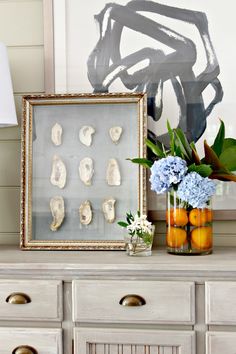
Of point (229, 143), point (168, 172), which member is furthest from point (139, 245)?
point (229, 143)

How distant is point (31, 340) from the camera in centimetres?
192

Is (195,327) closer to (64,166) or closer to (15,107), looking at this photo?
(64,166)

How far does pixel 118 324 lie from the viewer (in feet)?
6.17

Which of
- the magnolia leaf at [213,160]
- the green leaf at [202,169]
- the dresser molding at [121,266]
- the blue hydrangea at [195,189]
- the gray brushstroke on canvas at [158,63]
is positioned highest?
the gray brushstroke on canvas at [158,63]

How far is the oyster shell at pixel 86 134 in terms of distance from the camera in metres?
2.27

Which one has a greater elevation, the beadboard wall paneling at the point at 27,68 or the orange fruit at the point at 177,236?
the beadboard wall paneling at the point at 27,68

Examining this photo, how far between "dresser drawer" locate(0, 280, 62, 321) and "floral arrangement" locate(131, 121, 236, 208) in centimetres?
47

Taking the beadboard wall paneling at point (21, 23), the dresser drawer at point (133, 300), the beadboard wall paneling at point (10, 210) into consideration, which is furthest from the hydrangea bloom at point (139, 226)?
the beadboard wall paneling at point (21, 23)

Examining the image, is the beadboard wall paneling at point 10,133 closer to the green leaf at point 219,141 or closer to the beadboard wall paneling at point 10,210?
the beadboard wall paneling at point 10,210

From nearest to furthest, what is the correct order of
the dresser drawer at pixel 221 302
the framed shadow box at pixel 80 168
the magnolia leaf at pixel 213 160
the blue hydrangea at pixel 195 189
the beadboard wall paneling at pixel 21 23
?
the dresser drawer at pixel 221 302
the blue hydrangea at pixel 195 189
the magnolia leaf at pixel 213 160
the framed shadow box at pixel 80 168
the beadboard wall paneling at pixel 21 23

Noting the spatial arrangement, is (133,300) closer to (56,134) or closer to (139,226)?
(139,226)

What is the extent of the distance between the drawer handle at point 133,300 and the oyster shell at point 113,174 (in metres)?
0.51

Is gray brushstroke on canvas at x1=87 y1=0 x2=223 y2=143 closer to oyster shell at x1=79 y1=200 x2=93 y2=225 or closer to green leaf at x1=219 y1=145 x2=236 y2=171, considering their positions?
green leaf at x1=219 y1=145 x2=236 y2=171

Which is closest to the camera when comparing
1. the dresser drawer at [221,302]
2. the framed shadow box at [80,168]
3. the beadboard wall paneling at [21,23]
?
the dresser drawer at [221,302]
